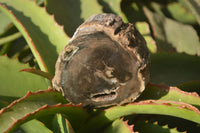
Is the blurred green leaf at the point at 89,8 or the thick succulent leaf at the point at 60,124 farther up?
the blurred green leaf at the point at 89,8

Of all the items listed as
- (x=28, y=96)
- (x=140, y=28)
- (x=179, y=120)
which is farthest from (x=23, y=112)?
(x=140, y=28)

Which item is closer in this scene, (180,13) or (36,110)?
(36,110)

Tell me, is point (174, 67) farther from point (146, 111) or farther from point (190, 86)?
point (146, 111)

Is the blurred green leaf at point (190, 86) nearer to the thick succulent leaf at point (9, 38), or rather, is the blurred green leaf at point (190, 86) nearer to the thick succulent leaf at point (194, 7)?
the thick succulent leaf at point (194, 7)

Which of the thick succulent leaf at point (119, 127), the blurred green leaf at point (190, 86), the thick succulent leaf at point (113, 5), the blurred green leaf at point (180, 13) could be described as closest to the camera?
the thick succulent leaf at point (119, 127)

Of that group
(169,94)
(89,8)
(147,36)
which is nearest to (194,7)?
(147,36)

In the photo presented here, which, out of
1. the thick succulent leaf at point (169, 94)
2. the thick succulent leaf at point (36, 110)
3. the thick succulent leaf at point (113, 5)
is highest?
the thick succulent leaf at point (113, 5)

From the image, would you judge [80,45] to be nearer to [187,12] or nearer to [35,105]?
[35,105]

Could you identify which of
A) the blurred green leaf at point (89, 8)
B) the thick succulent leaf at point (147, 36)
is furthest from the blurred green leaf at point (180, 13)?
the blurred green leaf at point (89, 8)
